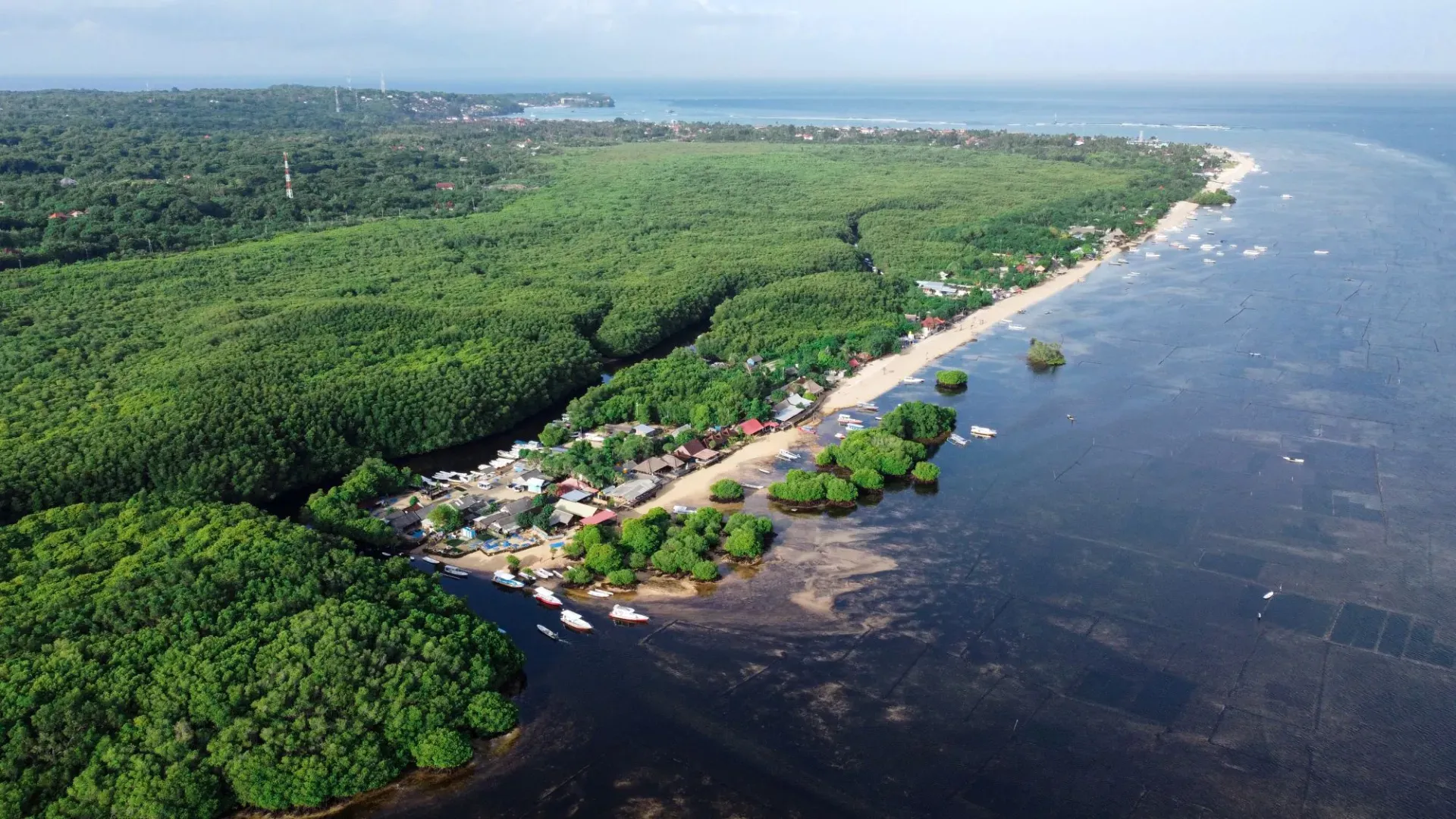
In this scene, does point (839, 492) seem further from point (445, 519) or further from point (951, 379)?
point (445, 519)

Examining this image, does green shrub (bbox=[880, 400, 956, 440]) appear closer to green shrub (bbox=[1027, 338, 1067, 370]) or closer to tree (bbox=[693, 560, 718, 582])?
green shrub (bbox=[1027, 338, 1067, 370])

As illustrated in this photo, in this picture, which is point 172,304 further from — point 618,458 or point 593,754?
point 593,754

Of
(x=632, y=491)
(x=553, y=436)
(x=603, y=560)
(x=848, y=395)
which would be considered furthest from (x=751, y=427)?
(x=603, y=560)

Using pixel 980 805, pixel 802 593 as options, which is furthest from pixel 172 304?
pixel 980 805

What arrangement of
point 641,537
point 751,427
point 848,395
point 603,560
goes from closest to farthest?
point 603,560, point 641,537, point 751,427, point 848,395

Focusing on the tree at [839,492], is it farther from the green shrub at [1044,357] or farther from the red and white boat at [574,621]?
the green shrub at [1044,357]

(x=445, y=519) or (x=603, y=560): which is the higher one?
(x=445, y=519)

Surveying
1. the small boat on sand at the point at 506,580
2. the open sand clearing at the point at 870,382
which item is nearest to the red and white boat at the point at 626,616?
the small boat on sand at the point at 506,580
